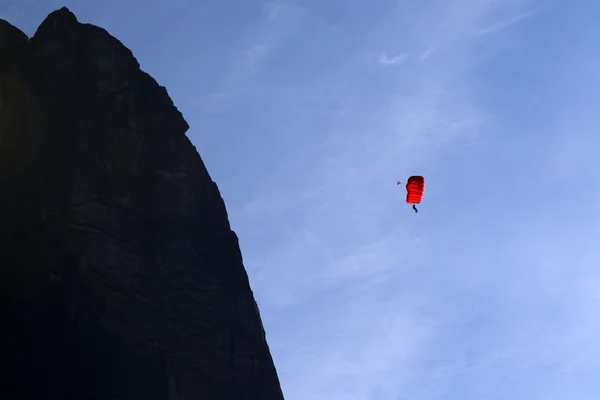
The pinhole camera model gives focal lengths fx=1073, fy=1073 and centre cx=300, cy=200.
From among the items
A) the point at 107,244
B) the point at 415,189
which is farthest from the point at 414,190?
the point at 107,244

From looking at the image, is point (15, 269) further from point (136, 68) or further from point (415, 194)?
point (415, 194)

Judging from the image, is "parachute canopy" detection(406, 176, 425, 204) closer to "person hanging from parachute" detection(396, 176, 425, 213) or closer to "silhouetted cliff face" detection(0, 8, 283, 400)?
"person hanging from parachute" detection(396, 176, 425, 213)

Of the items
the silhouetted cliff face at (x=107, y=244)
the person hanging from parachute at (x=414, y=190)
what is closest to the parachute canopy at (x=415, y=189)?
the person hanging from parachute at (x=414, y=190)

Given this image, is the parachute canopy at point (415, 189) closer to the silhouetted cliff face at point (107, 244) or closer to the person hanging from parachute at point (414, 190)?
the person hanging from parachute at point (414, 190)

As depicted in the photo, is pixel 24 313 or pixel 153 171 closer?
pixel 24 313

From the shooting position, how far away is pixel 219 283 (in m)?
77.5

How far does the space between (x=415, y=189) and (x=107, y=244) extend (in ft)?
78.1

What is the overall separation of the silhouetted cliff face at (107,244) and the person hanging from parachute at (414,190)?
13.7m

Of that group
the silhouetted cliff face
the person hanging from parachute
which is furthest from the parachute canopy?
the silhouetted cliff face

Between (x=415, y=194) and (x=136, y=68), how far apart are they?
23209mm

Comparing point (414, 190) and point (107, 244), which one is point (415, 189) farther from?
point (107, 244)

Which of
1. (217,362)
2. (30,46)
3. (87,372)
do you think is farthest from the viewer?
(30,46)

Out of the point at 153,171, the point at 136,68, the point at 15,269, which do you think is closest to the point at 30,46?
the point at 136,68

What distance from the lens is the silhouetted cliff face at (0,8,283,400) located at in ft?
228
